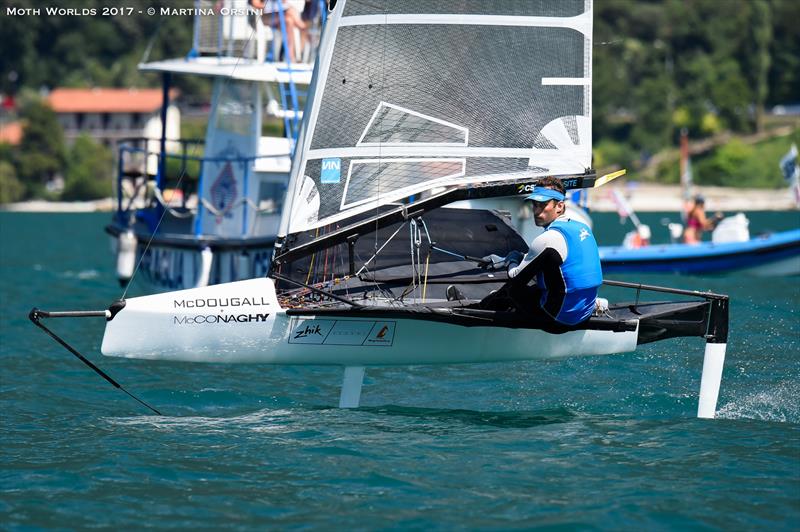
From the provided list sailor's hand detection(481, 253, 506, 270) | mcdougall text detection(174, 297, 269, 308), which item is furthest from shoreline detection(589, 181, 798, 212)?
mcdougall text detection(174, 297, 269, 308)

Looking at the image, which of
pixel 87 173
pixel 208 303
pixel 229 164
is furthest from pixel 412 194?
pixel 87 173

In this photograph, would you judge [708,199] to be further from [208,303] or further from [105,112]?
[208,303]

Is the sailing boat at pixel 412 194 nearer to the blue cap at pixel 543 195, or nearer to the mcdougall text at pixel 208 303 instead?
the mcdougall text at pixel 208 303

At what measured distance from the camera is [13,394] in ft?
38.9

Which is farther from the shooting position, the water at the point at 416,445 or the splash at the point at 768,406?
the splash at the point at 768,406

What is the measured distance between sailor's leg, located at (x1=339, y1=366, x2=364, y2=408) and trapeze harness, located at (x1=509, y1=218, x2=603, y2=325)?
173cm

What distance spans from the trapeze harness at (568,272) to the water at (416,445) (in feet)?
3.22

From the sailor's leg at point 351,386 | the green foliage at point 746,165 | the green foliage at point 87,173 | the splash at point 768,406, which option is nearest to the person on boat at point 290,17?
the sailor's leg at point 351,386

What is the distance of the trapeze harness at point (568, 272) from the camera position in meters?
9.29

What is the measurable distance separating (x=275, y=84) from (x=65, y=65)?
72579mm

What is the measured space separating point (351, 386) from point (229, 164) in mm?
9143

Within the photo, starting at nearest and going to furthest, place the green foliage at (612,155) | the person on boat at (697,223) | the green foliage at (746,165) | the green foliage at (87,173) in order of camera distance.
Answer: the person on boat at (697,223)
the green foliage at (746,165)
the green foliage at (612,155)
the green foliage at (87,173)

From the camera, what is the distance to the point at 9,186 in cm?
6800

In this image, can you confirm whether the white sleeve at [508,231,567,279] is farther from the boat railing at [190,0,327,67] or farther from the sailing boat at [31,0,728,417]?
the boat railing at [190,0,327,67]
